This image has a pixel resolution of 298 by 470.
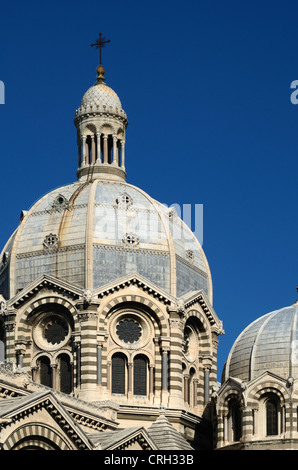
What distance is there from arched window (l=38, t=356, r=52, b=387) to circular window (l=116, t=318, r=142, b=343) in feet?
15.3

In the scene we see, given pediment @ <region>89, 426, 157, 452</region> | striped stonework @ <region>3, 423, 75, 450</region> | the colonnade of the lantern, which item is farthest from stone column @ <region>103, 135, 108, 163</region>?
striped stonework @ <region>3, 423, 75, 450</region>

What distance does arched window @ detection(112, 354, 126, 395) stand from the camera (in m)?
93.5

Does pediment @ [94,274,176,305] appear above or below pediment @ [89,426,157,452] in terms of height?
above

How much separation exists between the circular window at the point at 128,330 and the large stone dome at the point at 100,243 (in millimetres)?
2744

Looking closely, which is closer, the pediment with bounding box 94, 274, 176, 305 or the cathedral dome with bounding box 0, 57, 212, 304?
the pediment with bounding box 94, 274, 176, 305

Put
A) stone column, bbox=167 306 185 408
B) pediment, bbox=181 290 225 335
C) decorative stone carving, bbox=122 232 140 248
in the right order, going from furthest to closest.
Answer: pediment, bbox=181 290 225 335 → decorative stone carving, bbox=122 232 140 248 → stone column, bbox=167 306 185 408

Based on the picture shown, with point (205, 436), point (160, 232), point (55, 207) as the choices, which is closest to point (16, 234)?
point (55, 207)

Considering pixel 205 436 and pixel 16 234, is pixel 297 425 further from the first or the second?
pixel 16 234

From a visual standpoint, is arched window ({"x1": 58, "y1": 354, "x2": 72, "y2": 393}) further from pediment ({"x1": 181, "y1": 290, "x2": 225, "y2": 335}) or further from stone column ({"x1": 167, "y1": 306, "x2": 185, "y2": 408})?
pediment ({"x1": 181, "y1": 290, "x2": 225, "y2": 335})

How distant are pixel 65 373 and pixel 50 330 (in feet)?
9.31

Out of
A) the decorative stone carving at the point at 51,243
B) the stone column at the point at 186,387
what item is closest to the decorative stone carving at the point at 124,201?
the decorative stone carving at the point at 51,243

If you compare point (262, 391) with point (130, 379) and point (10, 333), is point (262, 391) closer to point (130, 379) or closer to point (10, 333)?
point (130, 379)
